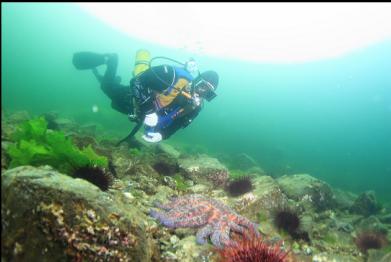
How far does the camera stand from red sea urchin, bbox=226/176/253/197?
8.02 meters

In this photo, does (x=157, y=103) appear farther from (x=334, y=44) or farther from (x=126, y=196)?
(x=334, y=44)

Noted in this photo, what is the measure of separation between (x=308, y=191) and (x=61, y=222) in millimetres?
8896

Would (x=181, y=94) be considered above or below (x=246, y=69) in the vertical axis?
above

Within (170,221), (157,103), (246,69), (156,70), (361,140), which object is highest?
(156,70)

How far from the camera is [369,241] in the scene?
8.11m

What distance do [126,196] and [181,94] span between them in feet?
10.5

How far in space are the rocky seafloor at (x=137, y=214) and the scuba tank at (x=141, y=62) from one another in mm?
2479

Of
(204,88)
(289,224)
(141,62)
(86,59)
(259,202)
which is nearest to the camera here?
(289,224)

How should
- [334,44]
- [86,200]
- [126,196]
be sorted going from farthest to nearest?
[334,44] < [126,196] < [86,200]

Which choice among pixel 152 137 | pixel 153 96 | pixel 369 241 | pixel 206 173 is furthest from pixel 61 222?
pixel 369 241

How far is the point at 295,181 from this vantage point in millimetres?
11125

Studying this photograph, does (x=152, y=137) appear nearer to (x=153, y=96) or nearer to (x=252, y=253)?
(x=153, y=96)

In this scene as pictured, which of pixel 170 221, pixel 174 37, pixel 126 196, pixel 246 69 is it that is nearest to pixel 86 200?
pixel 170 221

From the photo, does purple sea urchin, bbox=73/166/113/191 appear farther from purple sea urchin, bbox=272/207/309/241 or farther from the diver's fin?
the diver's fin
